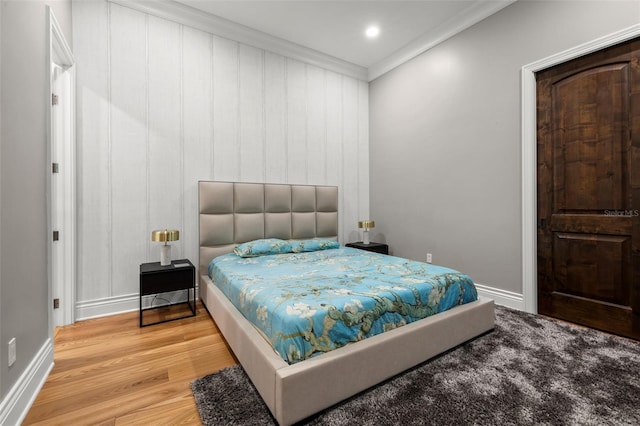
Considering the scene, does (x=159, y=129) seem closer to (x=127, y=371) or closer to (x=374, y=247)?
(x=127, y=371)

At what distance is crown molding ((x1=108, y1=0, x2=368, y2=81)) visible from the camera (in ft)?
9.78

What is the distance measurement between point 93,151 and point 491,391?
3.68 meters

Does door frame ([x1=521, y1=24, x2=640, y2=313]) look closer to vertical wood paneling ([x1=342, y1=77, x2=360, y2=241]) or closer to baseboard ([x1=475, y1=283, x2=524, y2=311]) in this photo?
baseboard ([x1=475, y1=283, x2=524, y2=311])

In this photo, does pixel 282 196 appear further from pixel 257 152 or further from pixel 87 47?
pixel 87 47

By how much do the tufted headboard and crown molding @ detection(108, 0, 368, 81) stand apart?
1768 millimetres

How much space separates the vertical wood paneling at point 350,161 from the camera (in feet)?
14.5

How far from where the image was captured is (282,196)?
12.2 ft

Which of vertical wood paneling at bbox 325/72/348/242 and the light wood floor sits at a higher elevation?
vertical wood paneling at bbox 325/72/348/242

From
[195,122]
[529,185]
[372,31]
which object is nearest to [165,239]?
[195,122]

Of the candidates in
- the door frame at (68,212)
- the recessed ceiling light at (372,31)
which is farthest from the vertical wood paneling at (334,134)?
the door frame at (68,212)

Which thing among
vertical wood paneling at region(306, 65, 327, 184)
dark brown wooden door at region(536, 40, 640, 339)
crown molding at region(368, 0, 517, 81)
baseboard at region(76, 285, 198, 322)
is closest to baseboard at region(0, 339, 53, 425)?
baseboard at region(76, 285, 198, 322)

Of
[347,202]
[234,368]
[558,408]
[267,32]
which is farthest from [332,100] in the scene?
[558,408]

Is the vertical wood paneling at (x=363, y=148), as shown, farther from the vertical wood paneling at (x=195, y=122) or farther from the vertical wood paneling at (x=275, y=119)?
the vertical wood paneling at (x=195, y=122)

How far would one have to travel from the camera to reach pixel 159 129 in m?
3.05
